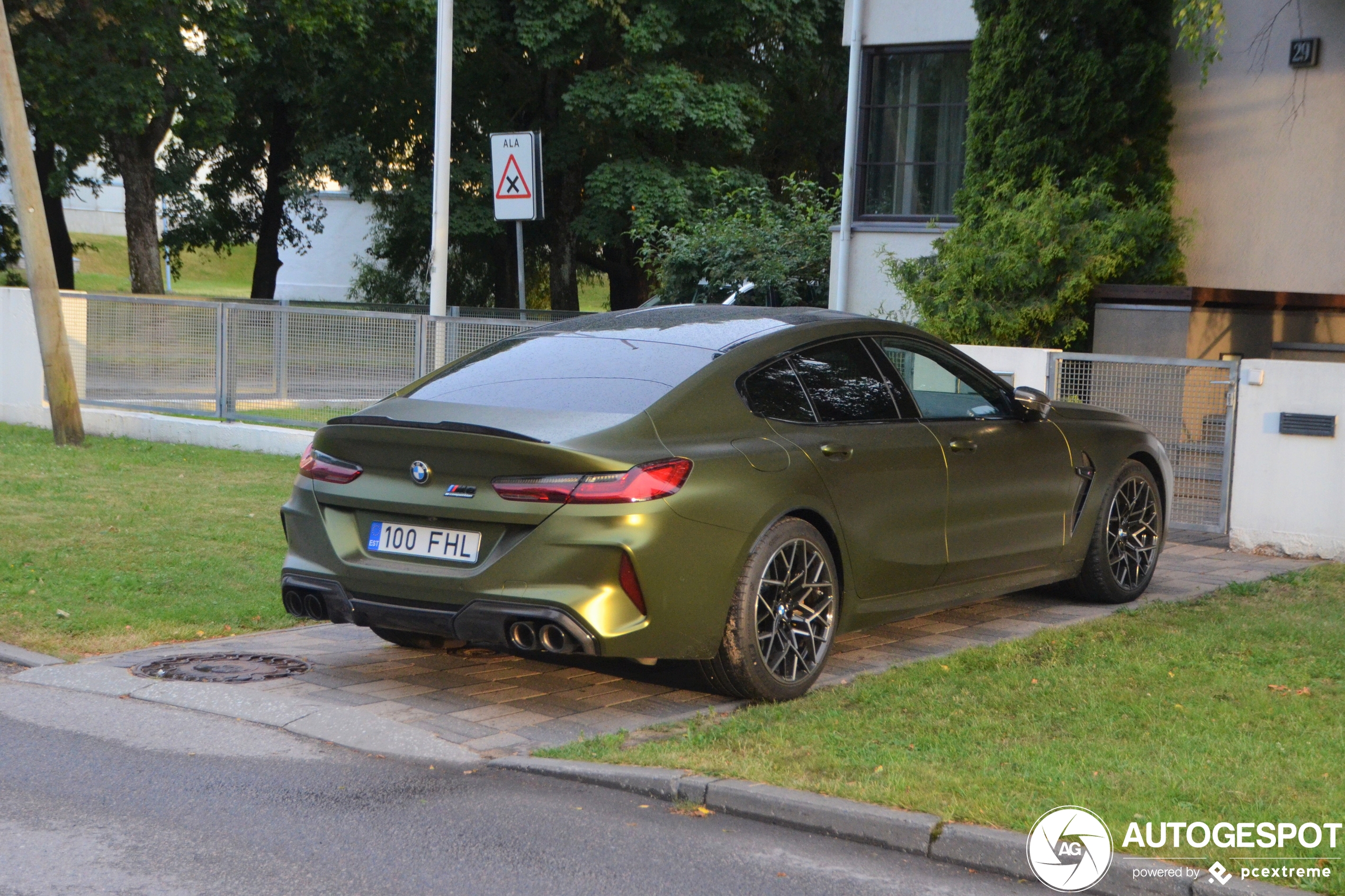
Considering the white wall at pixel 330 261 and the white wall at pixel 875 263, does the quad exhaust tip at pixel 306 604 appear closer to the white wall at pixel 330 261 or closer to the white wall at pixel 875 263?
Answer: the white wall at pixel 875 263

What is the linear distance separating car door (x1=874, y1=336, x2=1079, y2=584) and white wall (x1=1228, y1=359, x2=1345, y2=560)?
2997 millimetres

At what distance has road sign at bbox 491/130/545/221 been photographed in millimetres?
14430

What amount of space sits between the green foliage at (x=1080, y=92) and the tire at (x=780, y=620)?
9.82m

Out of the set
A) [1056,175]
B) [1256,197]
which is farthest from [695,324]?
[1256,197]

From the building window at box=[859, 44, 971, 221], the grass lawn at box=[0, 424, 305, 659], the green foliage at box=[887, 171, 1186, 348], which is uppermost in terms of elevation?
the building window at box=[859, 44, 971, 221]

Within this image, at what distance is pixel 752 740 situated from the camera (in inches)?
211

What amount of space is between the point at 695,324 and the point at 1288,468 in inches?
212

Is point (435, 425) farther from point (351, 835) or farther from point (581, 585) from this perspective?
point (351, 835)

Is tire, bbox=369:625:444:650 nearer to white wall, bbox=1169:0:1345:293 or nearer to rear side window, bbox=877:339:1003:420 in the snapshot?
rear side window, bbox=877:339:1003:420

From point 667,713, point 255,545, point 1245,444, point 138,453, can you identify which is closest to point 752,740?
point 667,713

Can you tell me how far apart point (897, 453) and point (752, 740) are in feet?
5.84

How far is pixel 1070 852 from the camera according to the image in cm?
426

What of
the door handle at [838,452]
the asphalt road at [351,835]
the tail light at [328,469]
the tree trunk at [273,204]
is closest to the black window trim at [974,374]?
the door handle at [838,452]

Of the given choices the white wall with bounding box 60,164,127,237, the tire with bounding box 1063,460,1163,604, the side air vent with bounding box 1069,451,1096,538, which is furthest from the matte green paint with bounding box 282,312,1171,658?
the white wall with bounding box 60,164,127,237
